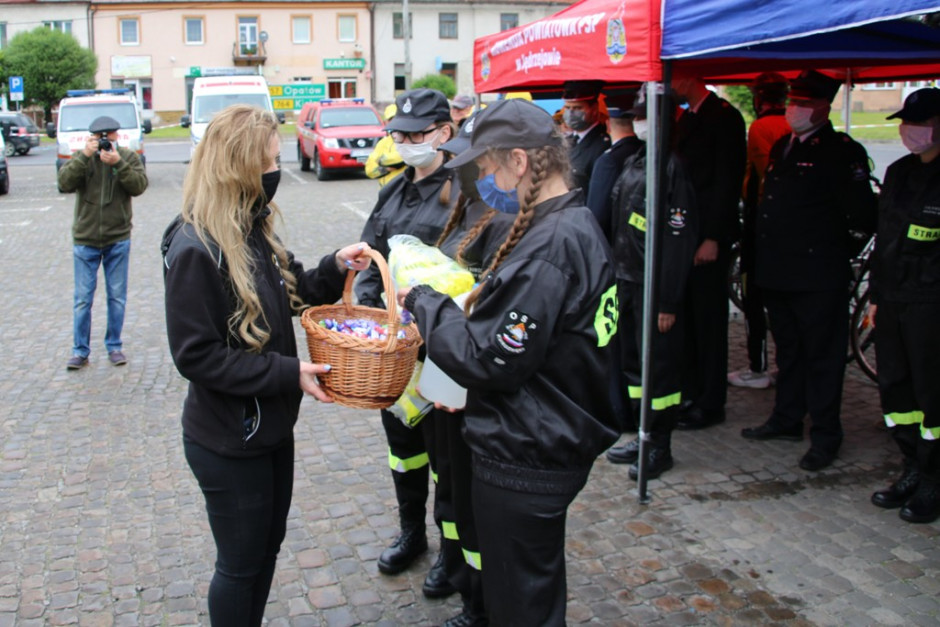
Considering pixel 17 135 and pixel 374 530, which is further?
pixel 17 135

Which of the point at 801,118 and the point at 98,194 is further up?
the point at 801,118

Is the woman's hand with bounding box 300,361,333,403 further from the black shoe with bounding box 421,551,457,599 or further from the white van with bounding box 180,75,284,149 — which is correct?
the white van with bounding box 180,75,284,149

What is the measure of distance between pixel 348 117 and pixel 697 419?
18.0 metres

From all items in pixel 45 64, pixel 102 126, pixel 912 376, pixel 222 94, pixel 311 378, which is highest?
pixel 45 64

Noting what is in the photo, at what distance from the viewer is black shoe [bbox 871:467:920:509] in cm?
437

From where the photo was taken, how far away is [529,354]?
2.28 m

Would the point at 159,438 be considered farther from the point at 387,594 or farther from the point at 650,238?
the point at 650,238

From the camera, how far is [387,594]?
365 cm

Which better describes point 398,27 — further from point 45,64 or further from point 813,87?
point 813,87

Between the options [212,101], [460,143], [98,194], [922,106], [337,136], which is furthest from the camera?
[212,101]

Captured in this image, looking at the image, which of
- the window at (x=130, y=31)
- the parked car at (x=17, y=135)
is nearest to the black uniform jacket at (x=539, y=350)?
the parked car at (x=17, y=135)

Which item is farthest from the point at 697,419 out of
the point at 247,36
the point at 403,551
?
the point at 247,36

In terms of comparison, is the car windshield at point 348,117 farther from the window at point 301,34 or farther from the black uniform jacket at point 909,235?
the window at point 301,34

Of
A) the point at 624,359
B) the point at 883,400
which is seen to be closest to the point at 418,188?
the point at 624,359
